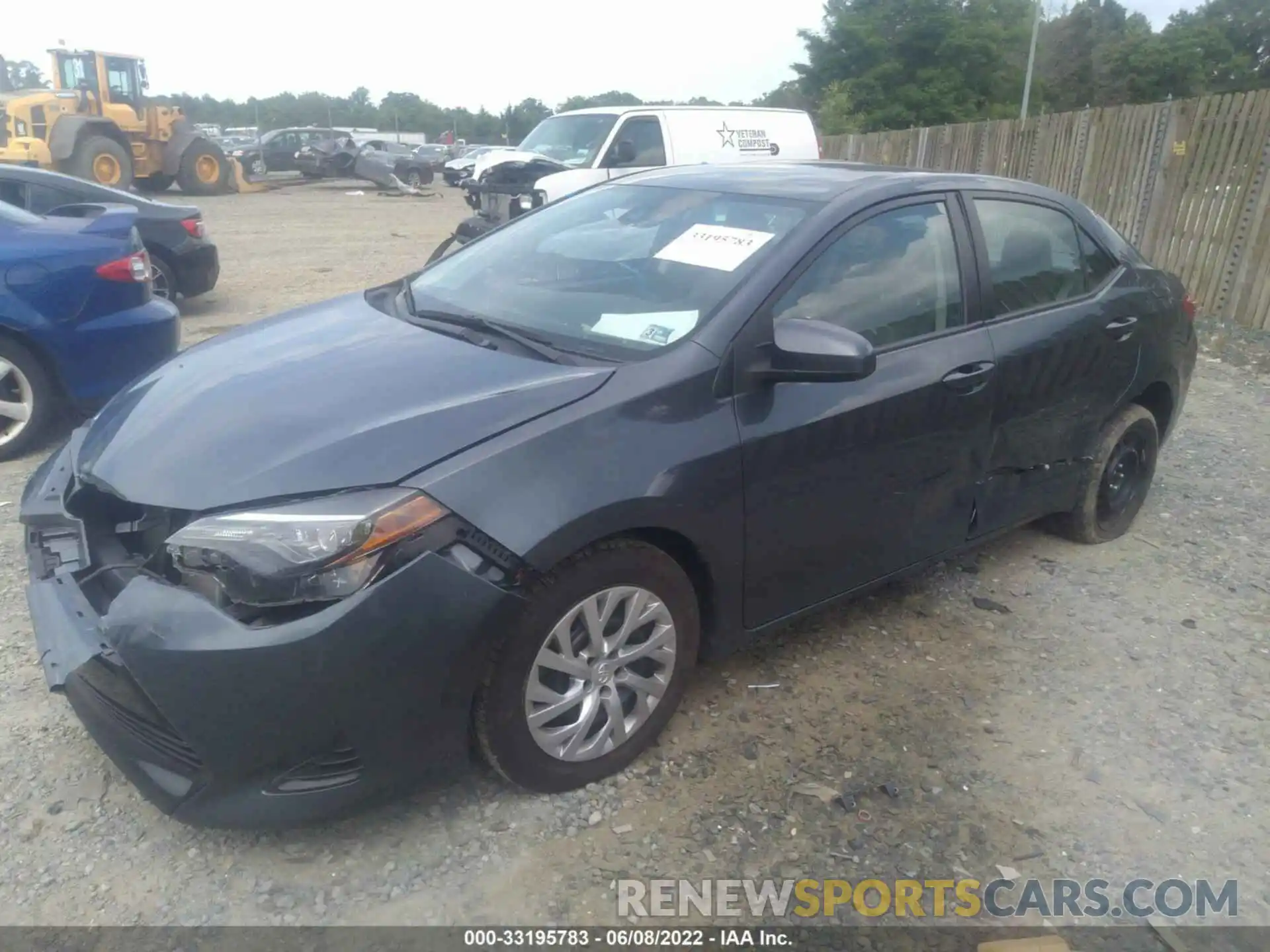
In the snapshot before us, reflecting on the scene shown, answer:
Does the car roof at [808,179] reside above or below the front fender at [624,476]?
above

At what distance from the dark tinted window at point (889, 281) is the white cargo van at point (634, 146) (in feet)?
25.6

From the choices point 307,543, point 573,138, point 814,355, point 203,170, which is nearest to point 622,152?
point 573,138

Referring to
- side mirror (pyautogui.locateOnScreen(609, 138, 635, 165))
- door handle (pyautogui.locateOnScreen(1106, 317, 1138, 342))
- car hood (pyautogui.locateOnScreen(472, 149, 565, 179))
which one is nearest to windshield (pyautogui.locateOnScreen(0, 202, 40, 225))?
door handle (pyautogui.locateOnScreen(1106, 317, 1138, 342))

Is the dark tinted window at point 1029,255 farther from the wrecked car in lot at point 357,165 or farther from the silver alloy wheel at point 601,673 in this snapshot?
the wrecked car in lot at point 357,165

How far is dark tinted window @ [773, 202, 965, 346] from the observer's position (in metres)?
3.06

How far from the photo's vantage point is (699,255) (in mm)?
3111

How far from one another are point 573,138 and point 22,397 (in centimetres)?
855

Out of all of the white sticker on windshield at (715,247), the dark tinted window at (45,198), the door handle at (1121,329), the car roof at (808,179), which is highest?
the car roof at (808,179)

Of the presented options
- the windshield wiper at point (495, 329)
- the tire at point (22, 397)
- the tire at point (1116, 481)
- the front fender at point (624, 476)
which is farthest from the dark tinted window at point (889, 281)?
the tire at point (22, 397)

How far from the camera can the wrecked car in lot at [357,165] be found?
93.5ft

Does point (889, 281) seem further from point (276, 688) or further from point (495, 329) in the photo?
point (276, 688)

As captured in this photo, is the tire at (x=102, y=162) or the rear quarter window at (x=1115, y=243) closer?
the rear quarter window at (x=1115, y=243)

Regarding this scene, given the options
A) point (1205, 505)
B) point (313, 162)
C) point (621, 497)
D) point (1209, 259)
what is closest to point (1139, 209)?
point (1209, 259)

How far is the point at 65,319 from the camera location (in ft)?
16.5
